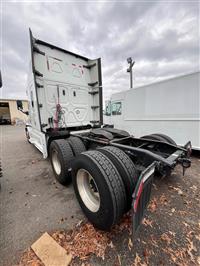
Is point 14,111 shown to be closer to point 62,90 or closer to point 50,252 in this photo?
point 62,90

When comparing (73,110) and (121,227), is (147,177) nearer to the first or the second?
(121,227)

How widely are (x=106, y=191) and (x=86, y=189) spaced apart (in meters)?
0.77

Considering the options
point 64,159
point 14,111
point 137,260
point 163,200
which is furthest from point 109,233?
point 14,111

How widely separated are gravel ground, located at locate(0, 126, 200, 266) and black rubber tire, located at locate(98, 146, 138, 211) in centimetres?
49

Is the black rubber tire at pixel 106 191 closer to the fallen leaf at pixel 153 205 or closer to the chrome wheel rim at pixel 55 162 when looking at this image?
the fallen leaf at pixel 153 205

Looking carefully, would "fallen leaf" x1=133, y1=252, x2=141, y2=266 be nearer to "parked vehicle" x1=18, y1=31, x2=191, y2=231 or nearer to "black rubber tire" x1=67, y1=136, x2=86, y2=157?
"parked vehicle" x1=18, y1=31, x2=191, y2=231

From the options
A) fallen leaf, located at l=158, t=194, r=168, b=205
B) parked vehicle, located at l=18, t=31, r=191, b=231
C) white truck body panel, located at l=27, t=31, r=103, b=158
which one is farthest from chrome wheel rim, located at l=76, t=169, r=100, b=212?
white truck body panel, located at l=27, t=31, r=103, b=158

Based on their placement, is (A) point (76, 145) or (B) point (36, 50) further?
(B) point (36, 50)

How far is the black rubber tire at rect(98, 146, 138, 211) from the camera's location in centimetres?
172

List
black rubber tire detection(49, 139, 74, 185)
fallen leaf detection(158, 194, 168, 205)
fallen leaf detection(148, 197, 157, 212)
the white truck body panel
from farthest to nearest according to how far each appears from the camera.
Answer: the white truck body panel < black rubber tire detection(49, 139, 74, 185) < fallen leaf detection(158, 194, 168, 205) < fallen leaf detection(148, 197, 157, 212)

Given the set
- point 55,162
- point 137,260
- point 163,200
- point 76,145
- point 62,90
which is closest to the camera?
point 137,260

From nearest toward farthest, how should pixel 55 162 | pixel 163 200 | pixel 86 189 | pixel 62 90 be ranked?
pixel 86 189 → pixel 163 200 → pixel 55 162 → pixel 62 90

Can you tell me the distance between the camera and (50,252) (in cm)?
154

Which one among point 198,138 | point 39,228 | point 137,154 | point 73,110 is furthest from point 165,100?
point 39,228
